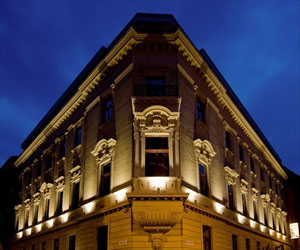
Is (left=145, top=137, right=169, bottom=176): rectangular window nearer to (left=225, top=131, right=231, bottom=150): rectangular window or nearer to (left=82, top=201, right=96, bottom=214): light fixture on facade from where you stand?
(left=82, top=201, right=96, bottom=214): light fixture on facade

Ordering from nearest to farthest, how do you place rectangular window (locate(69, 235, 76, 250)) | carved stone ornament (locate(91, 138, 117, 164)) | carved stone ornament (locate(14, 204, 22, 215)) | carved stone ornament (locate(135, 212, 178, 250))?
carved stone ornament (locate(135, 212, 178, 250)), carved stone ornament (locate(91, 138, 117, 164)), rectangular window (locate(69, 235, 76, 250)), carved stone ornament (locate(14, 204, 22, 215))

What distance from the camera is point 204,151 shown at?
21859mm

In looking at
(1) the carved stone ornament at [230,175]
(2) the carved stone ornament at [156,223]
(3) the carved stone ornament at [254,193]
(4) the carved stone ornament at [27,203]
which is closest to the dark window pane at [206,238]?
(2) the carved stone ornament at [156,223]

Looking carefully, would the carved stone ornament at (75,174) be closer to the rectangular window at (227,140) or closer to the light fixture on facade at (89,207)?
the light fixture on facade at (89,207)

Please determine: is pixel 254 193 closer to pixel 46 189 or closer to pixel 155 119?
pixel 155 119

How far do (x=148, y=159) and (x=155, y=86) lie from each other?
4.33 meters

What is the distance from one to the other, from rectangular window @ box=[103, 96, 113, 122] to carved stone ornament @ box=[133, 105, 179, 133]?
4.02 metres

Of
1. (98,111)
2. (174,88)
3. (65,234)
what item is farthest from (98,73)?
(65,234)

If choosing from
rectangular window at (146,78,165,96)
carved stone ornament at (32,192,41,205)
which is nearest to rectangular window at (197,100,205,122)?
rectangular window at (146,78,165,96)

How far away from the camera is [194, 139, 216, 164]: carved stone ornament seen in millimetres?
21078

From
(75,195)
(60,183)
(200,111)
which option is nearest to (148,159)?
(200,111)

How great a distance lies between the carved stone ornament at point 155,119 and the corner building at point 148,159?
0.17 ft

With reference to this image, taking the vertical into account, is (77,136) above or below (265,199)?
above

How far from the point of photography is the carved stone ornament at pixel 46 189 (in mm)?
28652
